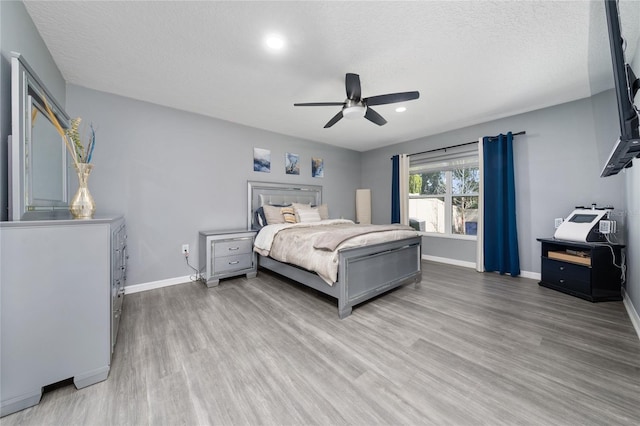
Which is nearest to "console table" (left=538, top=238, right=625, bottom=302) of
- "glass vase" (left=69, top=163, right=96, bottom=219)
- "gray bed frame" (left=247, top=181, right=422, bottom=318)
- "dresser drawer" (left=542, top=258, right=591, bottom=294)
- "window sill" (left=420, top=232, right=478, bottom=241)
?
"dresser drawer" (left=542, top=258, right=591, bottom=294)

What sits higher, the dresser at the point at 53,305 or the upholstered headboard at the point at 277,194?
the upholstered headboard at the point at 277,194

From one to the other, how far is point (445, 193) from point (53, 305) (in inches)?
208

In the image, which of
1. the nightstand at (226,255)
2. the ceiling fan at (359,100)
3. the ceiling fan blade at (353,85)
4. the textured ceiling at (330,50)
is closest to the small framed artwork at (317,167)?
the textured ceiling at (330,50)

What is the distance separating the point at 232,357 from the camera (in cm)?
172

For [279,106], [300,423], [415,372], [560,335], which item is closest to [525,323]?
[560,335]

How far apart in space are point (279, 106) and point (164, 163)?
1814 mm

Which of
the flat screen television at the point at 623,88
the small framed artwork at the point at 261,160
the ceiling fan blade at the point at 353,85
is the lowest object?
the flat screen television at the point at 623,88

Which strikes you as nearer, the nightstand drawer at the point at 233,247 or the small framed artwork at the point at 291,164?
the nightstand drawer at the point at 233,247

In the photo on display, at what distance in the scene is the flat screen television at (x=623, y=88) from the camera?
984 millimetres

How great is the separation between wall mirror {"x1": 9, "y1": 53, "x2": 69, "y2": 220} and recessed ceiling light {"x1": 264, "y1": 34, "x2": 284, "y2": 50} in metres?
1.64

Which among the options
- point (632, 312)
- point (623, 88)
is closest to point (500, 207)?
point (632, 312)

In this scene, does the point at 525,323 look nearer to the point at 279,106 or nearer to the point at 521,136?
the point at 521,136

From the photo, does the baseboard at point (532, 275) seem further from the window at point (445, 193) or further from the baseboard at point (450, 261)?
the window at point (445, 193)

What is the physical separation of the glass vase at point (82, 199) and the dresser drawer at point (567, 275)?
198 inches
